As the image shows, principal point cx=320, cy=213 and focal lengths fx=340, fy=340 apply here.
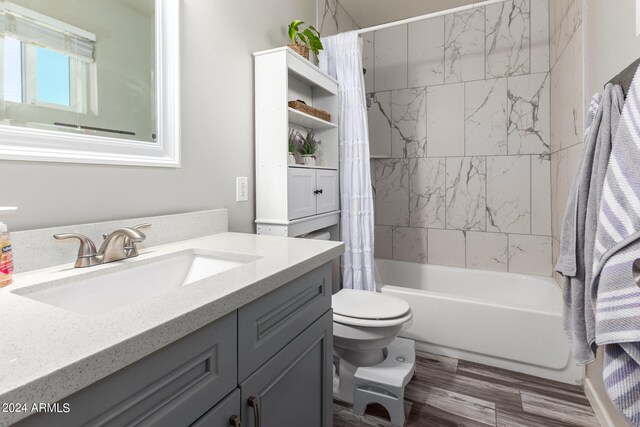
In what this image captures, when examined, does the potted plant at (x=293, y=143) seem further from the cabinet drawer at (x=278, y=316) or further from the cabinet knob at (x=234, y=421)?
the cabinet knob at (x=234, y=421)

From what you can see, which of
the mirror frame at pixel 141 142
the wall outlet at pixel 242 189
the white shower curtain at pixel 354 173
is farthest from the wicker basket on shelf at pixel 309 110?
the mirror frame at pixel 141 142

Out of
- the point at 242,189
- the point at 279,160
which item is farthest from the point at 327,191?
the point at 242,189

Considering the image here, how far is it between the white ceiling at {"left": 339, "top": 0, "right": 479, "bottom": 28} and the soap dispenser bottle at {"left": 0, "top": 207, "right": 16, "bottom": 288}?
2.77 m

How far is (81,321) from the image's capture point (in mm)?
541

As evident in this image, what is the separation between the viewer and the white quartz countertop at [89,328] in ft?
1.29

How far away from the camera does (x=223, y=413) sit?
68 cm

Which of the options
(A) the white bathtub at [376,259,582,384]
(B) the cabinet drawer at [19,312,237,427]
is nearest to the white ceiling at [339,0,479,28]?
(A) the white bathtub at [376,259,582,384]

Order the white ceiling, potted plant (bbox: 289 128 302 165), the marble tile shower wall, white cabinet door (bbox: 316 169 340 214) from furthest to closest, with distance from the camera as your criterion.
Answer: the white ceiling → the marble tile shower wall → white cabinet door (bbox: 316 169 340 214) → potted plant (bbox: 289 128 302 165)

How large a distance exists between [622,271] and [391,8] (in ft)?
9.03

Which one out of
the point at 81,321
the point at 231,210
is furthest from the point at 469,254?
the point at 81,321

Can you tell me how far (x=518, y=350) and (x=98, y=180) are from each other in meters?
2.19

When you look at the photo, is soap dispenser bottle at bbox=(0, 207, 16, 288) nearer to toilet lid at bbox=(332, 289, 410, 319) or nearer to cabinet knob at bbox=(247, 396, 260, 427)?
cabinet knob at bbox=(247, 396, 260, 427)

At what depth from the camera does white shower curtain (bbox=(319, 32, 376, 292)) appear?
2125 millimetres

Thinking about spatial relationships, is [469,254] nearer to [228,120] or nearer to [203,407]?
[228,120]
